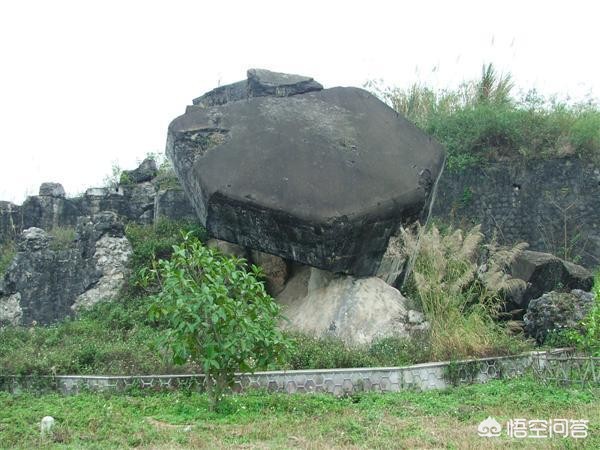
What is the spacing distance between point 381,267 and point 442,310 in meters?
1.01

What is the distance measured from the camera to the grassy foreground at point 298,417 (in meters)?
5.24

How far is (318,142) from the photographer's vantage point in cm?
954

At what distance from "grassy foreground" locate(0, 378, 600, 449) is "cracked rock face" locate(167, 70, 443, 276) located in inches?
88.3

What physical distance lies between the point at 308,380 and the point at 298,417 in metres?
1.31

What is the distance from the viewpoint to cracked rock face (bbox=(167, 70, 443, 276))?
8648mm

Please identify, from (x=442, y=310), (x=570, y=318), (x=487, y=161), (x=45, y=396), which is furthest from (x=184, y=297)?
(x=487, y=161)

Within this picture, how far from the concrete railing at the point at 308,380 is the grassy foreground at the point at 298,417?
26 cm
